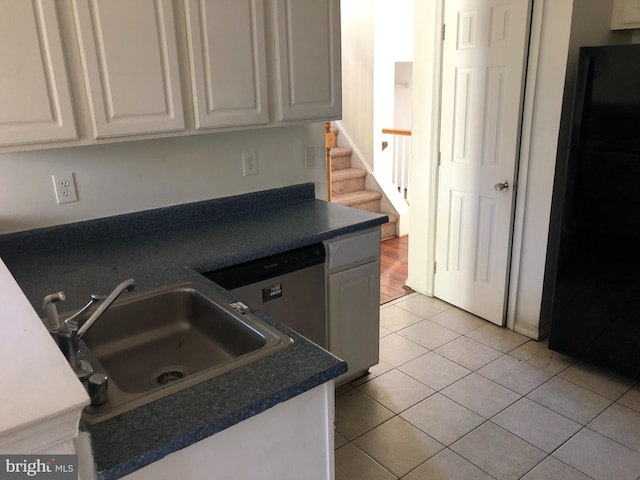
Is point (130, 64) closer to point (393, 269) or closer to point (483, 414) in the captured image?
point (483, 414)

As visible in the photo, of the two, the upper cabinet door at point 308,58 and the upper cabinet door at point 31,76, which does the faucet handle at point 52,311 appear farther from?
the upper cabinet door at point 308,58

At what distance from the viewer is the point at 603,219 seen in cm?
254

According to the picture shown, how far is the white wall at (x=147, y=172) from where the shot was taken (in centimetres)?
204

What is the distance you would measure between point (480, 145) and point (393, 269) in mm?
1494

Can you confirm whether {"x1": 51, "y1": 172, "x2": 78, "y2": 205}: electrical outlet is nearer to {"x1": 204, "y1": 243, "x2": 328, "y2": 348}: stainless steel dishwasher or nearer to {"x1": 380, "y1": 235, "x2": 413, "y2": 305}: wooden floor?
{"x1": 204, "y1": 243, "x2": 328, "y2": 348}: stainless steel dishwasher

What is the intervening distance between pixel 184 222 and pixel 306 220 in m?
0.60

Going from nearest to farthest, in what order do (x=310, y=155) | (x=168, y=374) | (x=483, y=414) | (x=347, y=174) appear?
(x=168, y=374), (x=483, y=414), (x=310, y=155), (x=347, y=174)

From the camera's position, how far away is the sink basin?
1508 mm

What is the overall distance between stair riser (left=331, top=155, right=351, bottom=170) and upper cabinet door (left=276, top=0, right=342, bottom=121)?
8.88 ft

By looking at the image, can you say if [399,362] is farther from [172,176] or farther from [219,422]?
[219,422]

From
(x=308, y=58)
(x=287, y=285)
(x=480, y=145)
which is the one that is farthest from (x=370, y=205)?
(x=287, y=285)

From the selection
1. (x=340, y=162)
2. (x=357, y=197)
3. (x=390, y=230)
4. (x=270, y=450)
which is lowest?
(x=390, y=230)

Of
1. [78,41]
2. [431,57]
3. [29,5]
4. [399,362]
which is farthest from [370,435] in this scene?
[431,57]

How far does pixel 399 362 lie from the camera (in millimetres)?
2959
